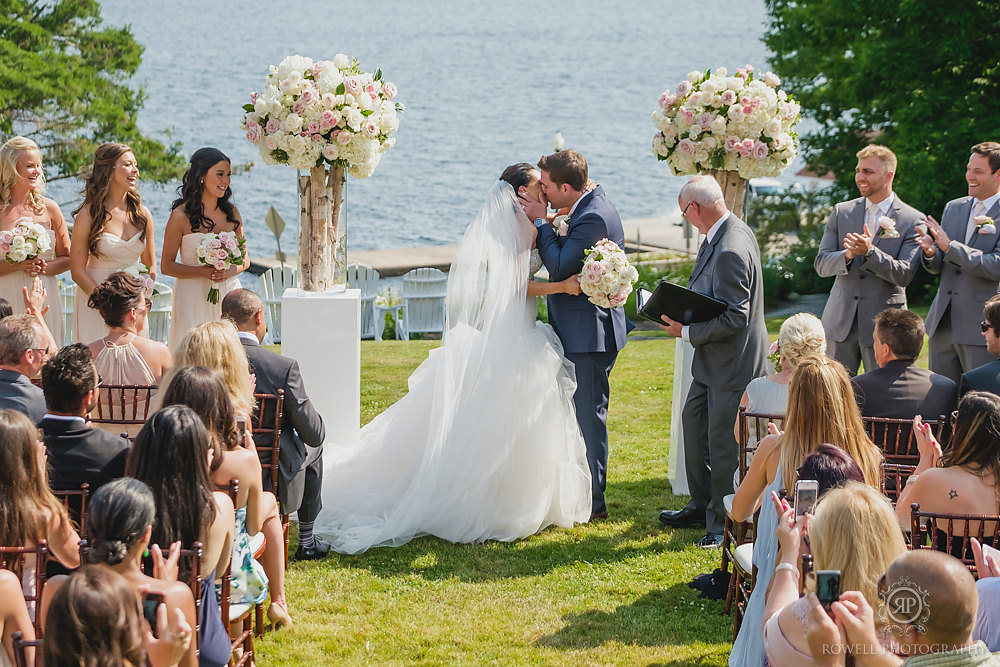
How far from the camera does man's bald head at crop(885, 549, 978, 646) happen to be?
8.81 feet

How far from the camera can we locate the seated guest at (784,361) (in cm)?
514

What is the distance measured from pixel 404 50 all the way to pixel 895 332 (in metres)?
79.0

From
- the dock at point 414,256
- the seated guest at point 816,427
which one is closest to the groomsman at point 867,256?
the seated guest at point 816,427

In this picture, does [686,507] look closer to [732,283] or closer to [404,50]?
[732,283]

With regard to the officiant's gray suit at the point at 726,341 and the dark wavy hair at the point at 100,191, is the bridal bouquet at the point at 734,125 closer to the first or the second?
the officiant's gray suit at the point at 726,341

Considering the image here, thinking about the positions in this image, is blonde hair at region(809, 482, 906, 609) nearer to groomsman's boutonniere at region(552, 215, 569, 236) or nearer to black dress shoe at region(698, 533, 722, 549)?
black dress shoe at region(698, 533, 722, 549)

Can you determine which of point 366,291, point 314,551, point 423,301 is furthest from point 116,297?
point 366,291

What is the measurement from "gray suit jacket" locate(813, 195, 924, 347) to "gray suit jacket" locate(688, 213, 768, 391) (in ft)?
4.02

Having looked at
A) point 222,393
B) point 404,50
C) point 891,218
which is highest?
point 404,50

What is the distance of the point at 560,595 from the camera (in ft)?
18.1

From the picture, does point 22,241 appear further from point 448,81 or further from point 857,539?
point 448,81

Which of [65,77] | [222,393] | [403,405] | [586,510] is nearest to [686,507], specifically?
[586,510]

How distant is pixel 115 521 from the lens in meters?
3.12

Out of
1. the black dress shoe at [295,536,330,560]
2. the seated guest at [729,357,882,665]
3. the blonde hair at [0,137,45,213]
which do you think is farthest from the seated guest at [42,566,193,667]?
the blonde hair at [0,137,45,213]
